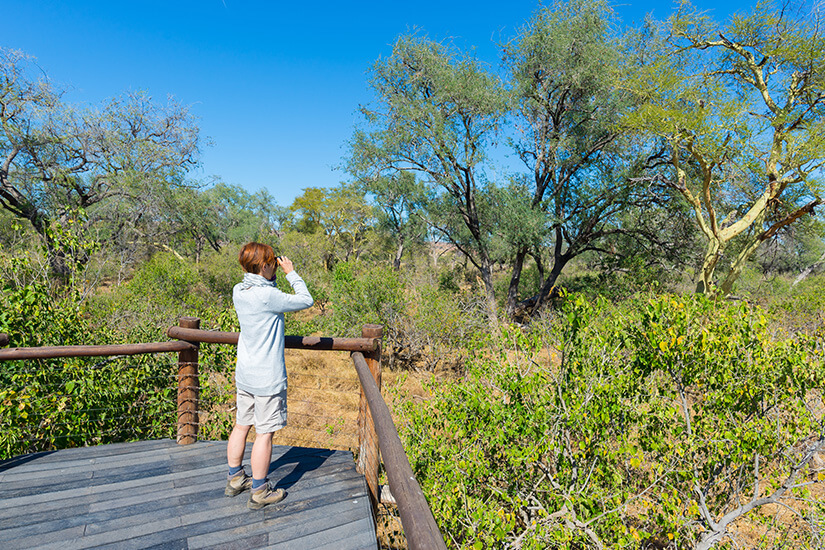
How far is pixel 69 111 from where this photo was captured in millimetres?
11867

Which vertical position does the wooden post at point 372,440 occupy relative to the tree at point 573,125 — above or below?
below

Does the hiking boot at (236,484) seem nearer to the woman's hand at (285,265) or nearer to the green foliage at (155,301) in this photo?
the woman's hand at (285,265)

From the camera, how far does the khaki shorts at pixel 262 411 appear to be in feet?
8.09

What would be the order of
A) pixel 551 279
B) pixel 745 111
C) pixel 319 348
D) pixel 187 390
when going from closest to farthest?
1. pixel 319 348
2. pixel 187 390
3. pixel 745 111
4. pixel 551 279

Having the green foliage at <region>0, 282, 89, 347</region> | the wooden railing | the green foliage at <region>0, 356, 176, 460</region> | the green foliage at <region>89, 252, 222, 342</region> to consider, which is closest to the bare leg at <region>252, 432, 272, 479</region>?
the wooden railing

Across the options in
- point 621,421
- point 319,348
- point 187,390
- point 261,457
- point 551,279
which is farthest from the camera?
point 551,279

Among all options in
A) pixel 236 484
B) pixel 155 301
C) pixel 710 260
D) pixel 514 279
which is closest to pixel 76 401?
pixel 236 484

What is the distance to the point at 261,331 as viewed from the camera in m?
2.45

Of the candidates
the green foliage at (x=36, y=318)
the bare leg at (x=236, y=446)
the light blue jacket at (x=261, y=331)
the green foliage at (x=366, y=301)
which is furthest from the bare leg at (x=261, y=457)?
the green foliage at (x=366, y=301)

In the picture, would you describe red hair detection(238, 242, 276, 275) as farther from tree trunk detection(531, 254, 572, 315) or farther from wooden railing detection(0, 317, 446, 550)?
tree trunk detection(531, 254, 572, 315)

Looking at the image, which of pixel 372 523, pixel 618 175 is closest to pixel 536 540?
pixel 372 523

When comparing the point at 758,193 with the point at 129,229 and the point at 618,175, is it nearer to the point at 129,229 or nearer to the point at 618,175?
the point at 618,175

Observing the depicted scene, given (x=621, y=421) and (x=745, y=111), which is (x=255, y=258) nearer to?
(x=621, y=421)

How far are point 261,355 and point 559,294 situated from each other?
2.80 meters
